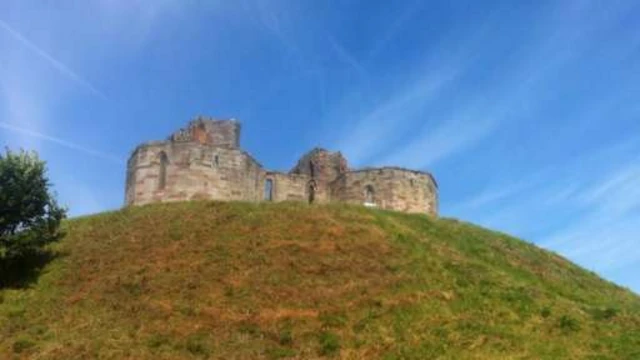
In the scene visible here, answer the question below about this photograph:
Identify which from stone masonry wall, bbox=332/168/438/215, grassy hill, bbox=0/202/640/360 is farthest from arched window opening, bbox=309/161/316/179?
grassy hill, bbox=0/202/640/360

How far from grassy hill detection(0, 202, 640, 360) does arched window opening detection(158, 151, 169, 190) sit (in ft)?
16.3

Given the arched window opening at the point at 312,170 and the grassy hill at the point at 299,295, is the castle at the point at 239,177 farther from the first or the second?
the grassy hill at the point at 299,295

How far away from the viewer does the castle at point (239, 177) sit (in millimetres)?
45375

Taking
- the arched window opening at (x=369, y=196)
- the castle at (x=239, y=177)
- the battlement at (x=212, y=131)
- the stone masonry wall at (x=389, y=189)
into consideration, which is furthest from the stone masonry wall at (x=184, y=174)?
the arched window opening at (x=369, y=196)

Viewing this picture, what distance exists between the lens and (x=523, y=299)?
2869 centimetres

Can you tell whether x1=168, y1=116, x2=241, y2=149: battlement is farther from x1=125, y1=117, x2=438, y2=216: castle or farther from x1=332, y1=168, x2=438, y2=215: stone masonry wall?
x1=332, y1=168, x2=438, y2=215: stone masonry wall

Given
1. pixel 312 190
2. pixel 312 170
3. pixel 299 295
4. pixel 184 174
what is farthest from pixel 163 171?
pixel 299 295

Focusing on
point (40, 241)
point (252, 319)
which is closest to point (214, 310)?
point (252, 319)

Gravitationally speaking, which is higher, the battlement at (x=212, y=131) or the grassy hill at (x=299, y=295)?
the battlement at (x=212, y=131)

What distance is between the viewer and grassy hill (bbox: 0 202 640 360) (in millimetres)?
24328

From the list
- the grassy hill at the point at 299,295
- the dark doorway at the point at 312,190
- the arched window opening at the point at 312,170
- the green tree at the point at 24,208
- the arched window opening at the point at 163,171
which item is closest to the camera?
the grassy hill at the point at 299,295

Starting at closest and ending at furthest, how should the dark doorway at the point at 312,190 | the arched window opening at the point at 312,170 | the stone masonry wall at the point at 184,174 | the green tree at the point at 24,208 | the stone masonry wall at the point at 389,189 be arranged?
the green tree at the point at 24,208, the stone masonry wall at the point at 184,174, the stone masonry wall at the point at 389,189, the dark doorway at the point at 312,190, the arched window opening at the point at 312,170

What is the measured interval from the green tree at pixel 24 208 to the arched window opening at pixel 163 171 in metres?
11.1

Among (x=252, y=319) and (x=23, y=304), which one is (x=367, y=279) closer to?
(x=252, y=319)
